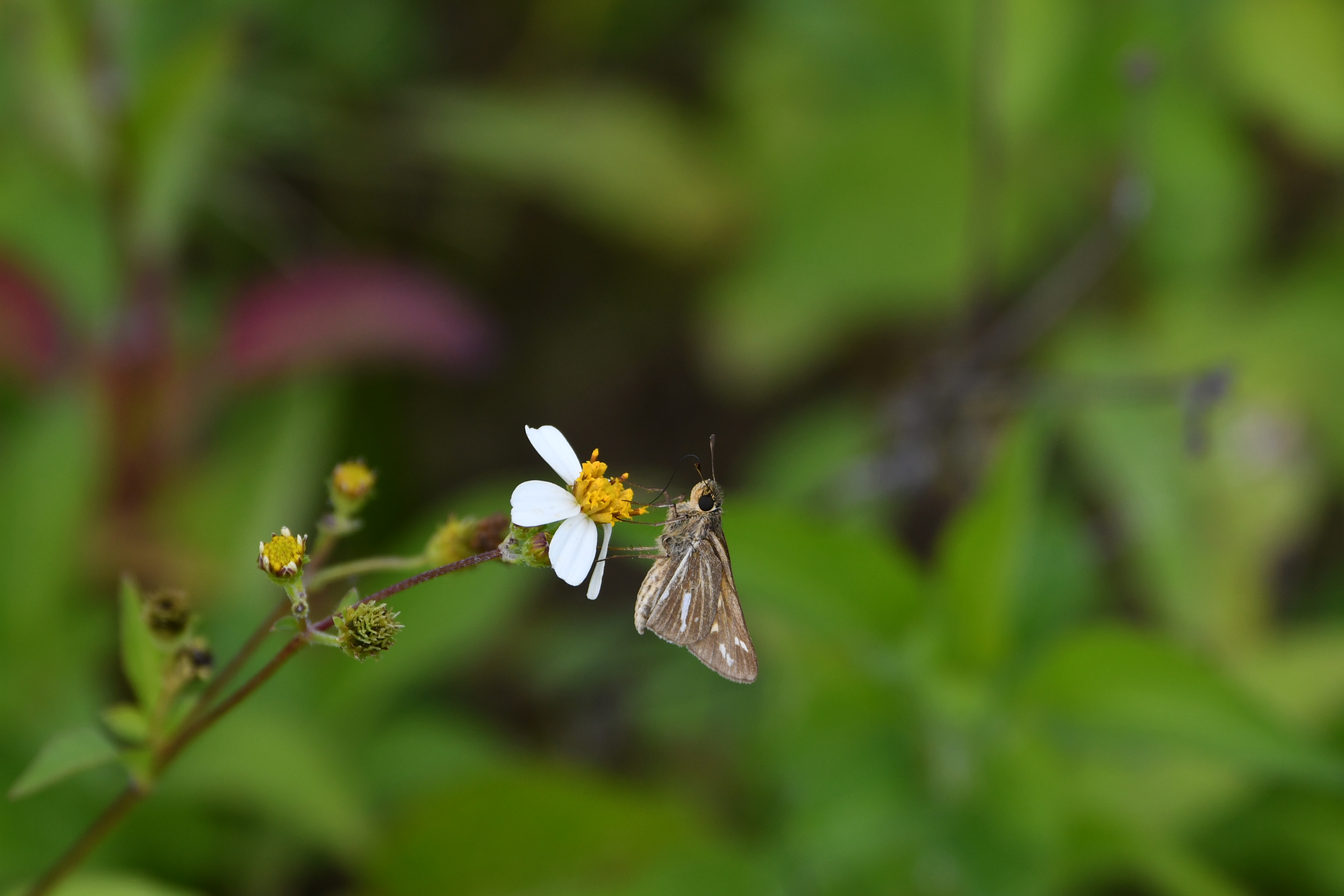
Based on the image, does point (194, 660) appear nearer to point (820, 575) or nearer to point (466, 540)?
point (466, 540)

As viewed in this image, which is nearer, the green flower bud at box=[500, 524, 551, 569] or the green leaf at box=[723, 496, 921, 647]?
the green flower bud at box=[500, 524, 551, 569]

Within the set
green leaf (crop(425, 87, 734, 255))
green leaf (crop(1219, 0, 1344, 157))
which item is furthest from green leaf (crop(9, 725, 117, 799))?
green leaf (crop(1219, 0, 1344, 157))

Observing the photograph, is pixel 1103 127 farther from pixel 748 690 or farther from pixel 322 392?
pixel 322 392

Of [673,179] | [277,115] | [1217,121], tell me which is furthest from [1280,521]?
[277,115]

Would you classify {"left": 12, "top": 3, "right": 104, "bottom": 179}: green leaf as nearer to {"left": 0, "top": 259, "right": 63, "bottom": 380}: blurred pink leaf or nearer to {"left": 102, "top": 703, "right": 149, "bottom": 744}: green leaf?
{"left": 0, "top": 259, "right": 63, "bottom": 380}: blurred pink leaf

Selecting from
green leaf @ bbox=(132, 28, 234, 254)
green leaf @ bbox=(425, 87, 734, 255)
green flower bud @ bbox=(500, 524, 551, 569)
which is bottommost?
green flower bud @ bbox=(500, 524, 551, 569)

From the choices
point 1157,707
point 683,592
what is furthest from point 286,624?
point 1157,707
